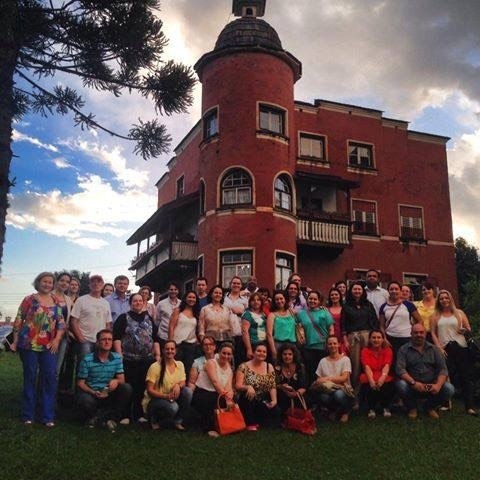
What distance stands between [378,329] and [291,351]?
5.67ft

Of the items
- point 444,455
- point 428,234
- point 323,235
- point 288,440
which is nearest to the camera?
point 444,455

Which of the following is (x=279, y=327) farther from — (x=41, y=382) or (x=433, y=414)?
(x=41, y=382)

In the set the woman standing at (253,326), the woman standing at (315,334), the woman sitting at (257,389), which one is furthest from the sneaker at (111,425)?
the woman standing at (315,334)

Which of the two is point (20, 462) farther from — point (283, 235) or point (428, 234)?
point (428, 234)

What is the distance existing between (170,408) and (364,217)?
19114mm

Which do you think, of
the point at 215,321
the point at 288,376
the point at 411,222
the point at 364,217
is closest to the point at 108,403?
the point at 215,321

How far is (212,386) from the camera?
8.05 meters

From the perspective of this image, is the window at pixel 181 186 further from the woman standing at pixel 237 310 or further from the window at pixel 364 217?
the woman standing at pixel 237 310

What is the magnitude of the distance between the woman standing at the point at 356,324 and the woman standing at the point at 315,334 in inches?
11.7

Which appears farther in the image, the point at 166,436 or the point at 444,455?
the point at 166,436

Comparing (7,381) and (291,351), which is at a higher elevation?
(291,351)

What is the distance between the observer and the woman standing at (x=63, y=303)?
8.19 m

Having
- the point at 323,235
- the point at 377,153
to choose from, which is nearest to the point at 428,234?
the point at 377,153

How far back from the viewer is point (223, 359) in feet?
26.7
